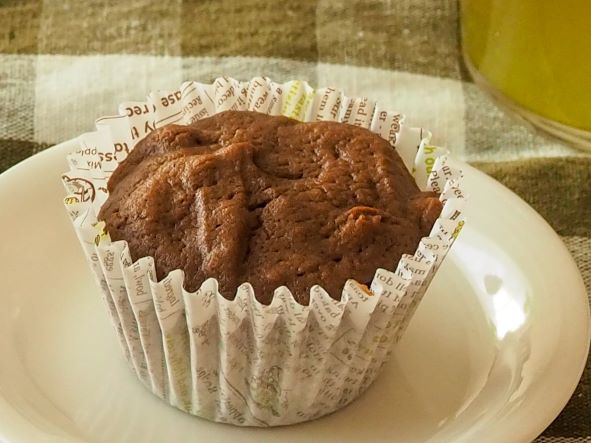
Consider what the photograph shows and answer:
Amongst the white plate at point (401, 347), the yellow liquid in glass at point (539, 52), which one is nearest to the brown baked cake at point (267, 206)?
the white plate at point (401, 347)

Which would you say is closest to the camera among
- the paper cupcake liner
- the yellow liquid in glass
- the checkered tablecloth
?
the paper cupcake liner

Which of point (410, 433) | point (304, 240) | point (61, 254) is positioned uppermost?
point (304, 240)

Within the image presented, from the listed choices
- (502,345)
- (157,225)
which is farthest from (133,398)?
(502,345)

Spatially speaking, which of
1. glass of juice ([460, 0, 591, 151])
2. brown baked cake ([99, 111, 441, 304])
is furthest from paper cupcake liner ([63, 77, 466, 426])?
glass of juice ([460, 0, 591, 151])

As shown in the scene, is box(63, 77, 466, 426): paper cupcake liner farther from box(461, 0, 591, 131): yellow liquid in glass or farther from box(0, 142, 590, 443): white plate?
box(461, 0, 591, 131): yellow liquid in glass

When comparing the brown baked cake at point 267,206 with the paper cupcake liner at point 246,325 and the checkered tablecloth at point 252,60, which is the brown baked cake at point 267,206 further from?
the checkered tablecloth at point 252,60

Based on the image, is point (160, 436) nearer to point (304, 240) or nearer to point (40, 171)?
point (304, 240)
